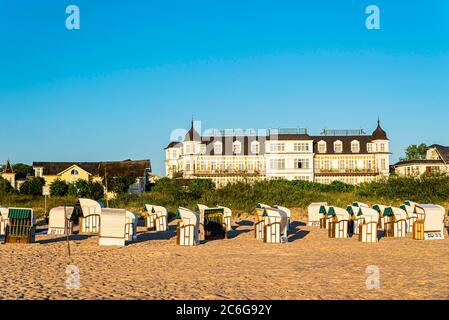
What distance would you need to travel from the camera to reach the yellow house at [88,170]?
57688 mm

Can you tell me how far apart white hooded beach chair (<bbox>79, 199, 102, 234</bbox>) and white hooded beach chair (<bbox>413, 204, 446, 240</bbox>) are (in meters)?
10.7

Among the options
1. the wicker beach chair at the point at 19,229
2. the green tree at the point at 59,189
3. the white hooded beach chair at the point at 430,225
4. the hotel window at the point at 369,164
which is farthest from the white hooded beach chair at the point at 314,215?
the hotel window at the point at 369,164

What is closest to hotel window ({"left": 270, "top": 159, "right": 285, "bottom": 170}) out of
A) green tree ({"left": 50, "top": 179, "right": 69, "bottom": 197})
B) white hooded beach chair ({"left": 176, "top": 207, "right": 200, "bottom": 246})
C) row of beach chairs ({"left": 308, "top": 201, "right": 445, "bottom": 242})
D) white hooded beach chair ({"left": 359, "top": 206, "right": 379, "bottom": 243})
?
green tree ({"left": 50, "top": 179, "right": 69, "bottom": 197})

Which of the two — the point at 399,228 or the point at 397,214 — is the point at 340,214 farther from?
the point at 399,228

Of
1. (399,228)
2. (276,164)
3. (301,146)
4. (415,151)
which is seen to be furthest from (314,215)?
(415,151)

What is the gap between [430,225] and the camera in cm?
1783

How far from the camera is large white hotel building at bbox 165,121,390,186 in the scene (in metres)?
59.0

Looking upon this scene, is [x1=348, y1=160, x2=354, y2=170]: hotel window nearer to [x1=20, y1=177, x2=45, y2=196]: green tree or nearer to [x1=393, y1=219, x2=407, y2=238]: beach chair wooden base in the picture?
[x1=20, y1=177, x2=45, y2=196]: green tree

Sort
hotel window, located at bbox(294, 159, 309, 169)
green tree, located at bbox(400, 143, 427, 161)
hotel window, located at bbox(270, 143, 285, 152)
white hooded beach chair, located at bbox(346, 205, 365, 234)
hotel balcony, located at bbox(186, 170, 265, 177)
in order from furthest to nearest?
green tree, located at bbox(400, 143, 427, 161)
hotel window, located at bbox(294, 159, 309, 169)
hotel balcony, located at bbox(186, 170, 265, 177)
hotel window, located at bbox(270, 143, 285, 152)
white hooded beach chair, located at bbox(346, 205, 365, 234)

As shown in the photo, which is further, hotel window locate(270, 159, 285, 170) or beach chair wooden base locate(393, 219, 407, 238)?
hotel window locate(270, 159, 285, 170)

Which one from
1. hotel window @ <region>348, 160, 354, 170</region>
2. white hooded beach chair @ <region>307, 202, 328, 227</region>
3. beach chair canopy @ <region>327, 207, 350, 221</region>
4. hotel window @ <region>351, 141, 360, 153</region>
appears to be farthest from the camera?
hotel window @ <region>351, 141, 360, 153</region>
